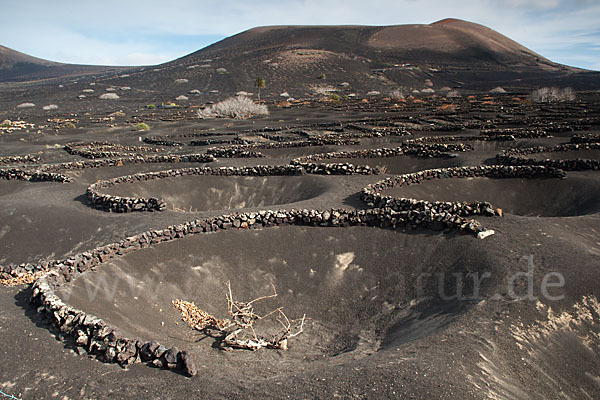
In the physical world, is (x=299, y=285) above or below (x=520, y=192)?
below

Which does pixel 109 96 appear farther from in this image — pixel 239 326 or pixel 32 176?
pixel 239 326

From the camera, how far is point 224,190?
17.5m

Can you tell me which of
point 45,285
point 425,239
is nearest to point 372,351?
point 425,239

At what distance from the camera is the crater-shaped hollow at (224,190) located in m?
16.5

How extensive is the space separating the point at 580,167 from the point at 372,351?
15.7 m

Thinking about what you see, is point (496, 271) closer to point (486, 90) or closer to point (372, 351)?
point (372, 351)

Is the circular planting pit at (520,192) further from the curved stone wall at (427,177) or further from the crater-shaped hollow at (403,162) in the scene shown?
the crater-shaped hollow at (403,162)

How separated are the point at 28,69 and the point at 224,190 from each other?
199388 millimetres

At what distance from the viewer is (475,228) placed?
952cm

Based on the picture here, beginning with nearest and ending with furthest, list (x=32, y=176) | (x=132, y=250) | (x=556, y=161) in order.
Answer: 1. (x=132, y=250)
2. (x=556, y=161)
3. (x=32, y=176)

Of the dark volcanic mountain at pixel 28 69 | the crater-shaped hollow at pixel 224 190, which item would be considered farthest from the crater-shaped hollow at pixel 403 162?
the dark volcanic mountain at pixel 28 69

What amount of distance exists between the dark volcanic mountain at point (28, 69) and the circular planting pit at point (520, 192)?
566 feet

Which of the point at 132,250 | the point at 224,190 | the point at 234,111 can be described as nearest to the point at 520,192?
the point at 224,190

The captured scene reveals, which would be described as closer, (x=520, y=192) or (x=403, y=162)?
(x=520, y=192)
